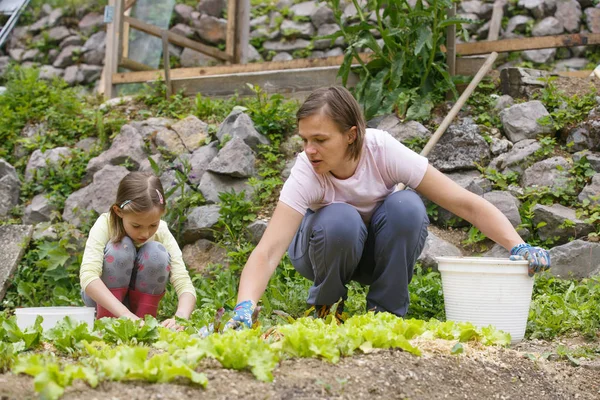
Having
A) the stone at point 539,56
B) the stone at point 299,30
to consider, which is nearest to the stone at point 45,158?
the stone at point 299,30

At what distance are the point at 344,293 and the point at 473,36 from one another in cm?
589

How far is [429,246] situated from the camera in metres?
4.14

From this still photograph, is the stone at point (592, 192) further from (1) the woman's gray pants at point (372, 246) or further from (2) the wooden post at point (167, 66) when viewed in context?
(2) the wooden post at point (167, 66)

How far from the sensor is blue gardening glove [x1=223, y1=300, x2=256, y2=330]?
2.38m

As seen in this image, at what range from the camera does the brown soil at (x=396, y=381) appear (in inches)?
66.8

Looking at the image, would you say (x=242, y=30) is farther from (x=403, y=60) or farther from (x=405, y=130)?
(x=405, y=130)

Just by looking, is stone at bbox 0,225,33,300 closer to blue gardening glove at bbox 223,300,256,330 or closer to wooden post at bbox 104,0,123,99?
wooden post at bbox 104,0,123,99

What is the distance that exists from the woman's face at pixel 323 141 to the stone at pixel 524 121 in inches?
89.5

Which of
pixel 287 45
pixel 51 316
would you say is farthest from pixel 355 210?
pixel 287 45

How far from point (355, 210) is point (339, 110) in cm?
43

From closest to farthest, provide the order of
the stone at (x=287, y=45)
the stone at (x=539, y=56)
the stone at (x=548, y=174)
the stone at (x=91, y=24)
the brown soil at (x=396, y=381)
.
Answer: the brown soil at (x=396, y=381)
the stone at (x=548, y=174)
the stone at (x=539, y=56)
the stone at (x=287, y=45)
the stone at (x=91, y=24)

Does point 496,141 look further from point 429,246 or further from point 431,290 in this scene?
point 431,290

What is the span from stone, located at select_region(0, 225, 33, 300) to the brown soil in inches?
118

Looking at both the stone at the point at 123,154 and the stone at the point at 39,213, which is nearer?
the stone at the point at 39,213
